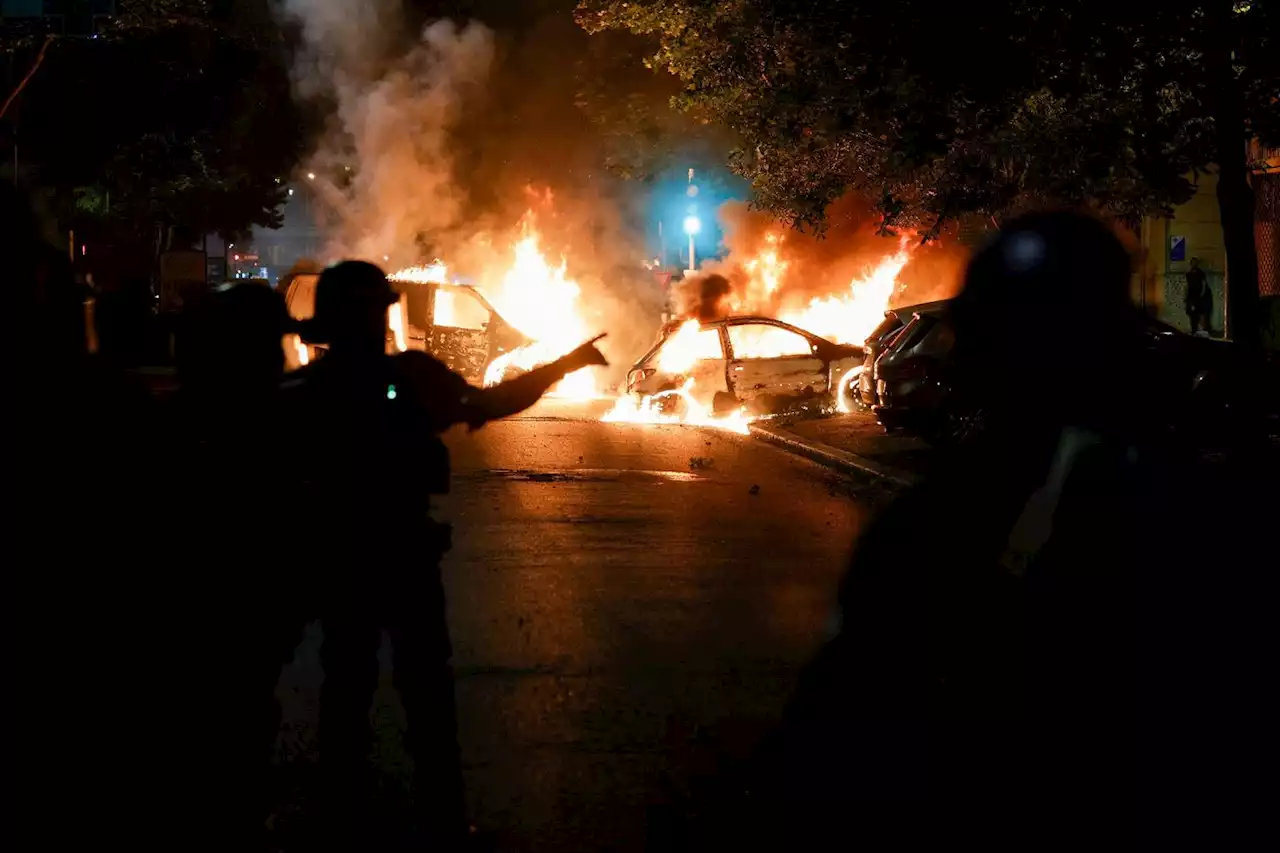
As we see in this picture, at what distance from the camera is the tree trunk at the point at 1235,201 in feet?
45.0

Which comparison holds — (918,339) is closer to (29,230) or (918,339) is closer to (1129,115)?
Answer: (1129,115)

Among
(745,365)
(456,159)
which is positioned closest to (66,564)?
(745,365)

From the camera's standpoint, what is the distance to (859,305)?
35625mm

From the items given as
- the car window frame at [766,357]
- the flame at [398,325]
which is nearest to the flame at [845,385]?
the car window frame at [766,357]

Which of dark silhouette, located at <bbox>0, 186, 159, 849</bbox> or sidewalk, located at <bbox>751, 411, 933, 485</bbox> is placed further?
sidewalk, located at <bbox>751, 411, 933, 485</bbox>

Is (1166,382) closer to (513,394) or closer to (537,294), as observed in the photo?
(513,394)

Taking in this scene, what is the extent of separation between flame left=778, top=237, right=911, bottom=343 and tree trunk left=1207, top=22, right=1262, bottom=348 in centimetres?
1973

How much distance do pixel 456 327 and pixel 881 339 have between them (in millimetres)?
8509

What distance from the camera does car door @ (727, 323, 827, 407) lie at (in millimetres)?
23234

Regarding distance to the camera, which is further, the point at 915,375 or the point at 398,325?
the point at 398,325

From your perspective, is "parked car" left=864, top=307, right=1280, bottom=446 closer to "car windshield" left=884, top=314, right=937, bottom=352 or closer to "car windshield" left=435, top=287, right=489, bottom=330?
"car windshield" left=884, top=314, right=937, bottom=352

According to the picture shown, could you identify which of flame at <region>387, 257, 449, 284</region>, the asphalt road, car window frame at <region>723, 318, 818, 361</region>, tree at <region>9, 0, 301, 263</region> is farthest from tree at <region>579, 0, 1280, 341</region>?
tree at <region>9, 0, 301, 263</region>

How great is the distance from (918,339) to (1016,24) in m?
4.15

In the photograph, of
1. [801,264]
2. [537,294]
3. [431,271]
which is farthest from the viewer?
[537,294]
